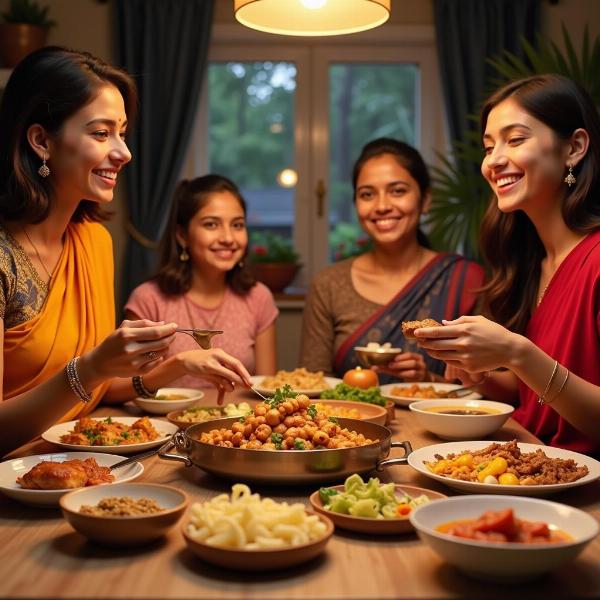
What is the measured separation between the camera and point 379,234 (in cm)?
330

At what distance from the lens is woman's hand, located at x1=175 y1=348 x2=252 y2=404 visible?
195cm

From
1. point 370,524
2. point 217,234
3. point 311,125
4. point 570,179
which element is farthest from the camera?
point 311,125

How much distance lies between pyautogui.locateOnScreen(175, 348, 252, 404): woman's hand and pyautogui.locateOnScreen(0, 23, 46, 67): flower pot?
3.10 m

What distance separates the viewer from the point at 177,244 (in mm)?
3336

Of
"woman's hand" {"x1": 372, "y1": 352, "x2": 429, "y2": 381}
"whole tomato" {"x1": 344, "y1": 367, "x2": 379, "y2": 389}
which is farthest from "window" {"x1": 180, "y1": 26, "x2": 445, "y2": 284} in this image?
"whole tomato" {"x1": 344, "y1": 367, "x2": 379, "y2": 389}

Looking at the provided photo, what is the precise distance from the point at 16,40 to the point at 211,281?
6.96 feet

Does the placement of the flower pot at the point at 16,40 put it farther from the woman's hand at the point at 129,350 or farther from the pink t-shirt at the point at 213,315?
the woman's hand at the point at 129,350

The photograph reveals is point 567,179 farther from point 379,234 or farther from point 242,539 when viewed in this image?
point 242,539

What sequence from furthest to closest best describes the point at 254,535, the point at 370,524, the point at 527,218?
the point at 527,218 < the point at 370,524 < the point at 254,535

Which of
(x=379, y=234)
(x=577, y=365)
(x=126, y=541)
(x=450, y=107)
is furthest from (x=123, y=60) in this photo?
(x=126, y=541)

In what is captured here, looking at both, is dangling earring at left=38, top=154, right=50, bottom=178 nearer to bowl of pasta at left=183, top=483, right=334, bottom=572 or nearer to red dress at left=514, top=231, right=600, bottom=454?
bowl of pasta at left=183, top=483, right=334, bottom=572

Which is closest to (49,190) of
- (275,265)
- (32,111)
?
(32,111)

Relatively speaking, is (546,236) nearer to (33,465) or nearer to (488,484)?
(488,484)

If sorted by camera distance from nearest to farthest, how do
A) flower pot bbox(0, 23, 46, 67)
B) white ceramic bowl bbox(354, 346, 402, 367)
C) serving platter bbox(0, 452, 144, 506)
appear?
serving platter bbox(0, 452, 144, 506)
white ceramic bowl bbox(354, 346, 402, 367)
flower pot bbox(0, 23, 46, 67)
